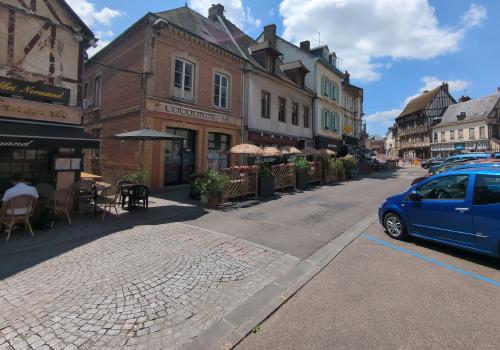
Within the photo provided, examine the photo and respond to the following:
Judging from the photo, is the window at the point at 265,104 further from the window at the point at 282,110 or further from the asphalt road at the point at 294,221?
the asphalt road at the point at 294,221

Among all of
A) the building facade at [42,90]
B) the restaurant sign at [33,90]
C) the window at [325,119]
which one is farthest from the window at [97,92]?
the window at [325,119]

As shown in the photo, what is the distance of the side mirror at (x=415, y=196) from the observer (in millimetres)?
5477

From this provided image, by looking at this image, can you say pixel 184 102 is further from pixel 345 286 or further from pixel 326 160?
pixel 345 286

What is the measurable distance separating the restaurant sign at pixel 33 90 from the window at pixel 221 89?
7.85 metres

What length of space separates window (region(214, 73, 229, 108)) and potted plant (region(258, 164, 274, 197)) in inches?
205

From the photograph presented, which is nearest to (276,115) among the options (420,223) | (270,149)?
(270,149)

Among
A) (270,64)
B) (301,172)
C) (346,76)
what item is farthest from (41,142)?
(346,76)

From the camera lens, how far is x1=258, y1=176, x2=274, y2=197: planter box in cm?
1128

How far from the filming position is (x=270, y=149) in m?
13.6

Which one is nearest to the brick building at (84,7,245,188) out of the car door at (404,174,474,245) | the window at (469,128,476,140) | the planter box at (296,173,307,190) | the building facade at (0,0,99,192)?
the building facade at (0,0,99,192)

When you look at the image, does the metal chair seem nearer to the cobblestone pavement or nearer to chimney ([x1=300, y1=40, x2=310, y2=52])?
the cobblestone pavement

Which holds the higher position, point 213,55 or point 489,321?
point 213,55

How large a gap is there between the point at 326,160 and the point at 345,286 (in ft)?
46.5

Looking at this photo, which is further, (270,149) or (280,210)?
(270,149)
